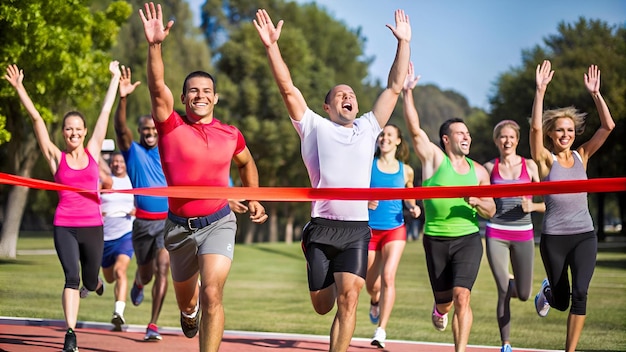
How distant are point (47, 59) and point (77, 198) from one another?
1427cm

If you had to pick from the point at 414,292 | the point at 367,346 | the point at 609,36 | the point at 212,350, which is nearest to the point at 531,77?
the point at 609,36

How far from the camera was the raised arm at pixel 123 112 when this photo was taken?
944cm

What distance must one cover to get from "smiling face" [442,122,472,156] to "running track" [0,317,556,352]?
259cm

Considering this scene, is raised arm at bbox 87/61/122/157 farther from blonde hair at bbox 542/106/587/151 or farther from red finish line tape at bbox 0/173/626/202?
blonde hair at bbox 542/106/587/151

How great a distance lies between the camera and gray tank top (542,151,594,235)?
8.09m

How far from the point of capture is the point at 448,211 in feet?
28.2

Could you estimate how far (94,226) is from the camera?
900 centimetres

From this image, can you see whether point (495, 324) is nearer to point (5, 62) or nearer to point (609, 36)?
point (5, 62)

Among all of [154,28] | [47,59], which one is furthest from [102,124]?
[47,59]

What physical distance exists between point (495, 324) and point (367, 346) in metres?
4.82

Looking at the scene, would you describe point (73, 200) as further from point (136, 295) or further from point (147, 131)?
point (136, 295)

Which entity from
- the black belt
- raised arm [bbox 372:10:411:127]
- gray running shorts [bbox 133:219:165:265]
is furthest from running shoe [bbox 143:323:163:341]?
raised arm [bbox 372:10:411:127]

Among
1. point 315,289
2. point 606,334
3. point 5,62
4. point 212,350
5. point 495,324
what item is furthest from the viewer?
point 5,62

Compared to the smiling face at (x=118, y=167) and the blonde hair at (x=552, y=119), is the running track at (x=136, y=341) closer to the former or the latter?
the smiling face at (x=118, y=167)
